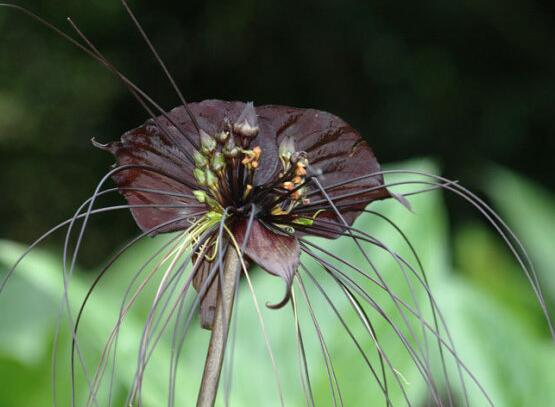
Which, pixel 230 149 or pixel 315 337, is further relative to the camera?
pixel 315 337

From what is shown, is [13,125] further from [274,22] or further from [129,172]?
[129,172]

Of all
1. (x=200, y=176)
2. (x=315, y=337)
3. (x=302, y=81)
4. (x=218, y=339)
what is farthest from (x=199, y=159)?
(x=302, y=81)

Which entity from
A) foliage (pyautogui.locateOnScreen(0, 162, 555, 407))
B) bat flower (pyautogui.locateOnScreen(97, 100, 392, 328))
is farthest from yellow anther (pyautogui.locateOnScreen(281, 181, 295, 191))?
foliage (pyautogui.locateOnScreen(0, 162, 555, 407))

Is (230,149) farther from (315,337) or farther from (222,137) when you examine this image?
(315,337)

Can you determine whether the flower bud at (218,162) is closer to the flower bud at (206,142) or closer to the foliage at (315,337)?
the flower bud at (206,142)

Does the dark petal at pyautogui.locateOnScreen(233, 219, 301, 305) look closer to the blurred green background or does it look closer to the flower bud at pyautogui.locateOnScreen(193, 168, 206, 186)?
the flower bud at pyautogui.locateOnScreen(193, 168, 206, 186)

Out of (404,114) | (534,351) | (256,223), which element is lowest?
(256,223)

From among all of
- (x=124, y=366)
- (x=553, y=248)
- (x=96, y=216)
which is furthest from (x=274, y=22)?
(x=124, y=366)
